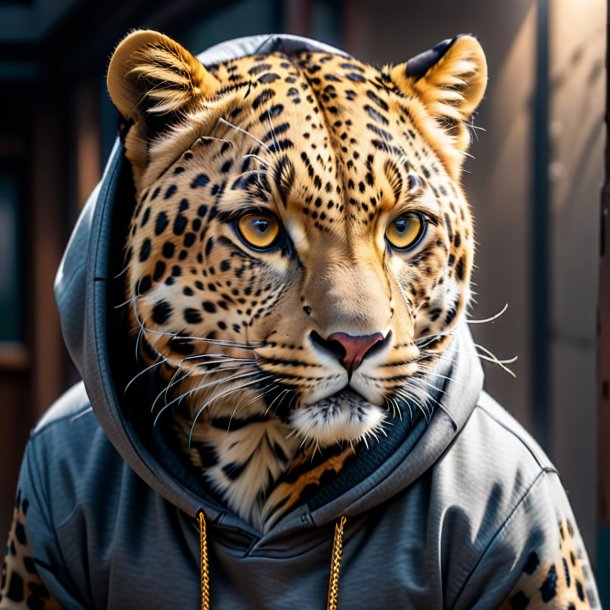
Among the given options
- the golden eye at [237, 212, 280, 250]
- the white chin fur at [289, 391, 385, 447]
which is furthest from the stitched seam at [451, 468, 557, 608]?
the golden eye at [237, 212, 280, 250]

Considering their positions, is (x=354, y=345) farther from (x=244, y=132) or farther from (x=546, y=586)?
(x=546, y=586)

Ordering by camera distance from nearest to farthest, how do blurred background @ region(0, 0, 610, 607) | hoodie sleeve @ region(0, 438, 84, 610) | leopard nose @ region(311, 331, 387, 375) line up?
leopard nose @ region(311, 331, 387, 375) → hoodie sleeve @ region(0, 438, 84, 610) → blurred background @ region(0, 0, 610, 607)

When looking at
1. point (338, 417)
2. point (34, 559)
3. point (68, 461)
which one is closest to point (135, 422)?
point (68, 461)

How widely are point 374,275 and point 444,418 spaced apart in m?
0.35

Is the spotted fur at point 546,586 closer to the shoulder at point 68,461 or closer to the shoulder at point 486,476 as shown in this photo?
the shoulder at point 486,476

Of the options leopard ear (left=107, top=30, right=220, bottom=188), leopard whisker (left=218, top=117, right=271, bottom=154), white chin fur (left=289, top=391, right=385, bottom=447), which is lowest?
white chin fur (left=289, top=391, right=385, bottom=447)

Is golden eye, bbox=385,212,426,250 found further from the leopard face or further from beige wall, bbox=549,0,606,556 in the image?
beige wall, bbox=549,0,606,556

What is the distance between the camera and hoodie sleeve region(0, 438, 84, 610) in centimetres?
180

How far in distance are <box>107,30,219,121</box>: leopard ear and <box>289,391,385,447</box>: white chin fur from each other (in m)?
0.45

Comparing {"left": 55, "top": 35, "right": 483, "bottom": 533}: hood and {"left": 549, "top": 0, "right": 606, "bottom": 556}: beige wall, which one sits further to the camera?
{"left": 549, "top": 0, "right": 606, "bottom": 556}: beige wall

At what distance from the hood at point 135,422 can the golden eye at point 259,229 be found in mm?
299

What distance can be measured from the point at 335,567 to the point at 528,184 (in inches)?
89.0

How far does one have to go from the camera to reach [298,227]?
57.3 inches

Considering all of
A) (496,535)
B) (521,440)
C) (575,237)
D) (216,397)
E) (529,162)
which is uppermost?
(529,162)
